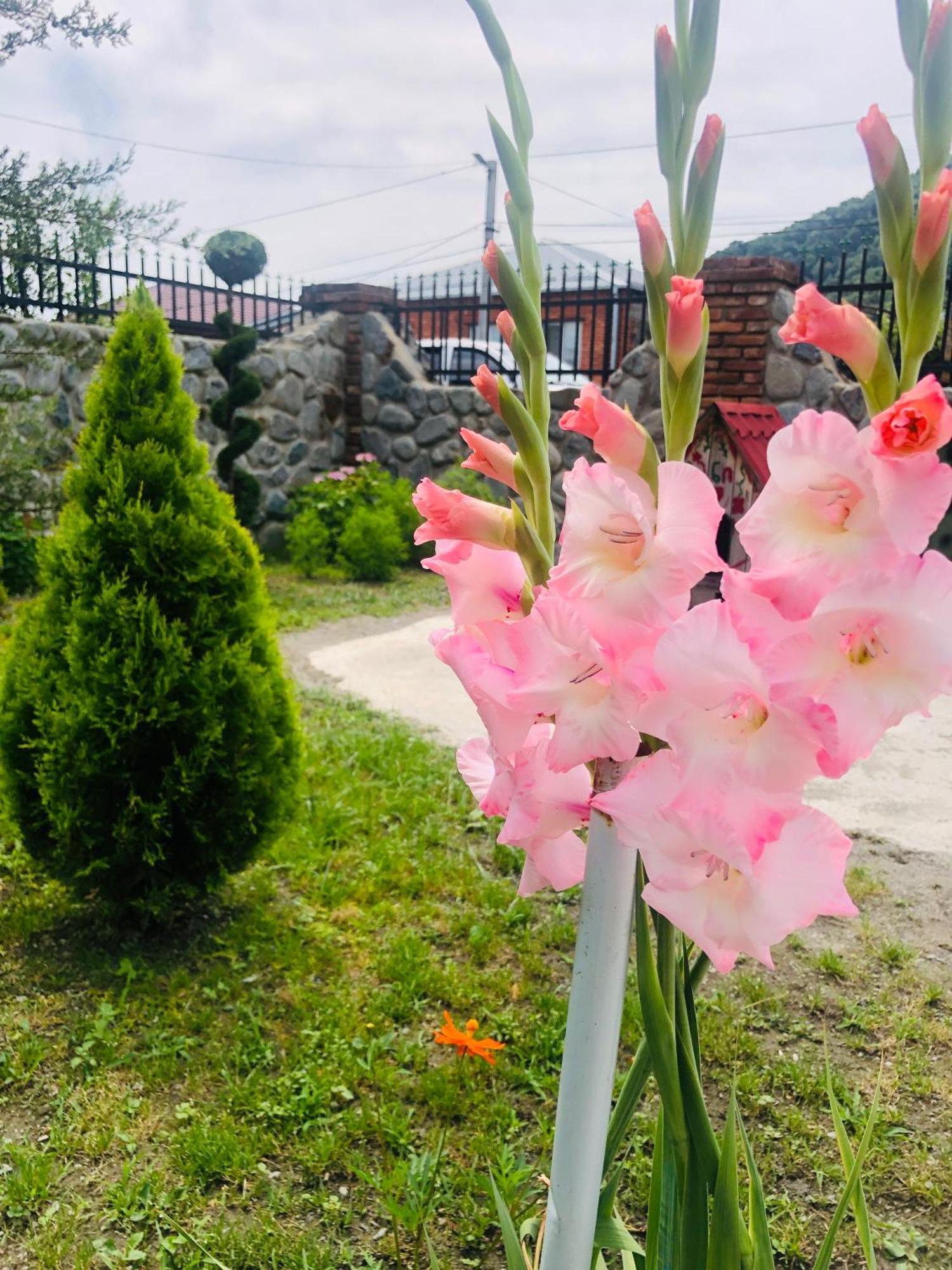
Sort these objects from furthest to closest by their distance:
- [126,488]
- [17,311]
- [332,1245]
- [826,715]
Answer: [17,311] → [126,488] → [332,1245] → [826,715]

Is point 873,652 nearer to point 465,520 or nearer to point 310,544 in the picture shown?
point 465,520

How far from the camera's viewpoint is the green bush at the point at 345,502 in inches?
355

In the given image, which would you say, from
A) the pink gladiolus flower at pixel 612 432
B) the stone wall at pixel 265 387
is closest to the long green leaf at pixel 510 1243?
the pink gladiolus flower at pixel 612 432

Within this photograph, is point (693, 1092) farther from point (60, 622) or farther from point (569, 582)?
point (60, 622)

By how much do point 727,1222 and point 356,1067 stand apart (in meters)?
1.76

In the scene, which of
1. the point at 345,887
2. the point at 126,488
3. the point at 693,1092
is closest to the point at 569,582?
the point at 693,1092

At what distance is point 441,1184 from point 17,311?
748 centimetres

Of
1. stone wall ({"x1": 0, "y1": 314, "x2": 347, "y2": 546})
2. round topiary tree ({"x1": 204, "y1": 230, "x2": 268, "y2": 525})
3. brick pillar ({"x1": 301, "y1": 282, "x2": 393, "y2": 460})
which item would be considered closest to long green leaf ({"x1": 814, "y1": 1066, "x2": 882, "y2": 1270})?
stone wall ({"x1": 0, "y1": 314, "x2": 347, "y2": 546})

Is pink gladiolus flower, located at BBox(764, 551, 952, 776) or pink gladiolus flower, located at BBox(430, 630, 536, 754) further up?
pink gladiolus flower, located at BBox(764, 551, 952, 776)

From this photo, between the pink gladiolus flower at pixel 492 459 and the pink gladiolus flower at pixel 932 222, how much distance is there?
0.28m

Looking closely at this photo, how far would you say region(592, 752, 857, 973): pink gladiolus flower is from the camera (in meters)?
0.55

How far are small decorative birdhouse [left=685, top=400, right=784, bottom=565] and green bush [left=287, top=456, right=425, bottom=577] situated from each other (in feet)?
15.1

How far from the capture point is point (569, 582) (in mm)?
593

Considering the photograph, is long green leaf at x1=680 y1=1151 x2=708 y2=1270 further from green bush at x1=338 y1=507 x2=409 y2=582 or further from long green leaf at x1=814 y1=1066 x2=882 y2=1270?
green bush at x1=338 y1=507 x2=409 y2=582
